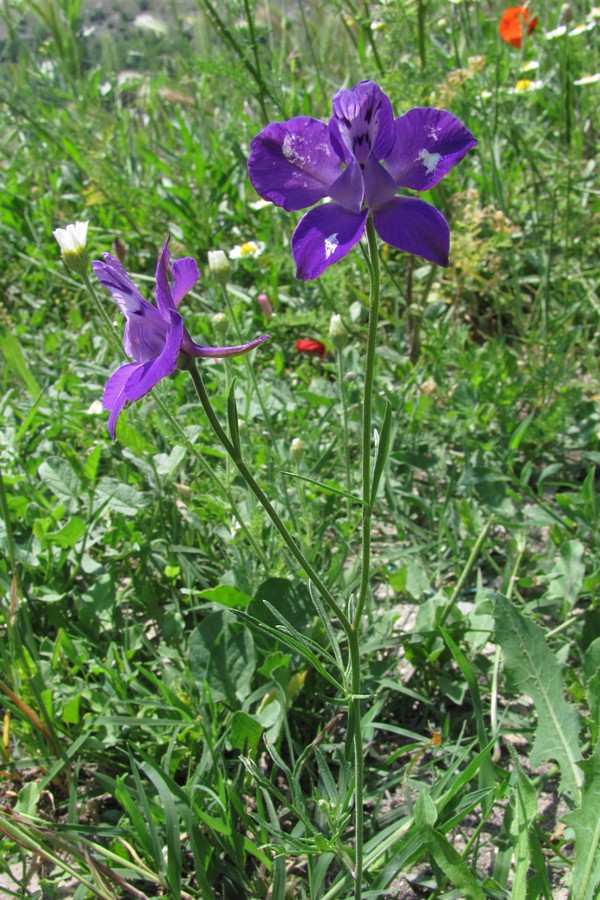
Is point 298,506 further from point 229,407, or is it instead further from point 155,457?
point 229,407

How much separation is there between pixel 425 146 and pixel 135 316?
0.49 metres

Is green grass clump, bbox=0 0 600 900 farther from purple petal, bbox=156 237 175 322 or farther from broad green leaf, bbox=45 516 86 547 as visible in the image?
purple petal, bbox=156 237 175 322

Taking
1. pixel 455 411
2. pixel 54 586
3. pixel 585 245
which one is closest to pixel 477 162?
pixel 585 245

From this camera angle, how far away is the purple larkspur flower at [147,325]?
1104 millimetres

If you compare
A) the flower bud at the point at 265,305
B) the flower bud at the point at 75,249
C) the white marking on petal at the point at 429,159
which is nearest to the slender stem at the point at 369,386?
the white marking on petal at the point at 429,159

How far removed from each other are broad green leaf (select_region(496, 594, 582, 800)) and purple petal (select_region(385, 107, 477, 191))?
96 cm

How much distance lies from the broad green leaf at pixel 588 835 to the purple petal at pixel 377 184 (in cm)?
103

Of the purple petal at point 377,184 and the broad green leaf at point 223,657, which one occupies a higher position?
the purple petal at point 377,184

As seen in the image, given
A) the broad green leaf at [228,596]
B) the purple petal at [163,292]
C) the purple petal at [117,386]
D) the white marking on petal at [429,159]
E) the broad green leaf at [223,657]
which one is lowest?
the broad green leaf at [223,657]

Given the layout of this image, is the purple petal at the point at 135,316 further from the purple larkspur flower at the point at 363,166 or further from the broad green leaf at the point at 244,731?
the broad green leaf at the point at 244,731

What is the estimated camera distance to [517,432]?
2371 millimetres

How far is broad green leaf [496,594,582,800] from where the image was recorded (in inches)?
66.6

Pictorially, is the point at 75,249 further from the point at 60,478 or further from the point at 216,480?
the point at 60,478

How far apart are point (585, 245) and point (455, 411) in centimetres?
110
